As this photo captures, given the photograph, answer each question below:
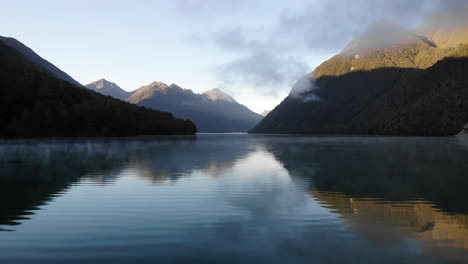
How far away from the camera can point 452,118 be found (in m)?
200

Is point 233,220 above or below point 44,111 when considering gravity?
below

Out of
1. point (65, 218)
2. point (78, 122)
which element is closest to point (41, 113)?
point (78, 122)

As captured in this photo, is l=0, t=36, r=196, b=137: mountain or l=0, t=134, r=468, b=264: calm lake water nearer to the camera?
l=0, t=134, r=468, b=264: calm lake water

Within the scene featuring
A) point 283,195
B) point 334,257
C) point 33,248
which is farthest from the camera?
point 283,195

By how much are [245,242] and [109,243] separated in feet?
15.1

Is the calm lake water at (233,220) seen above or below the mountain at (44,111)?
below

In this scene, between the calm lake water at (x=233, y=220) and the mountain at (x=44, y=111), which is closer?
the calm lake water at (x=233, y=220)

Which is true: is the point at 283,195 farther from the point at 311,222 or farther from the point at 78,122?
the point at 78,122

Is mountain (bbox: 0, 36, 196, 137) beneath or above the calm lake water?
above

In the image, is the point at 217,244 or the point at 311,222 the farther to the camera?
the point at 311,222

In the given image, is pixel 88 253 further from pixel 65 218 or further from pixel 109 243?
pixel 65 218

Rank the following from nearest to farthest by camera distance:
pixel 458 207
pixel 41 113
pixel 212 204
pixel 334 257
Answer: pixel 334 257 → pixel 458 207 → pixel 212 204 → pixel 41 113

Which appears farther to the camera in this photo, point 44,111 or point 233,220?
point 44,111

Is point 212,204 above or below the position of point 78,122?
below
